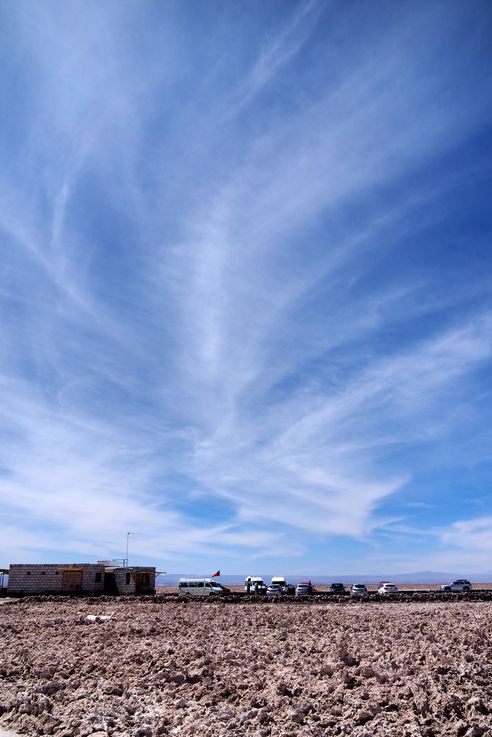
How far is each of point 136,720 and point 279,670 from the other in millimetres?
3338

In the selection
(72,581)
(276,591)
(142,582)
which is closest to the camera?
(276,591)

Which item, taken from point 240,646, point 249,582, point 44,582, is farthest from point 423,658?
point 249,582

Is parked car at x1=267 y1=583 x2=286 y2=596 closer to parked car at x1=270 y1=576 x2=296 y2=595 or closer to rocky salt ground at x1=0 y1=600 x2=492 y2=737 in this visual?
parked car at x1=270 y1=576 x2=296 y2=595

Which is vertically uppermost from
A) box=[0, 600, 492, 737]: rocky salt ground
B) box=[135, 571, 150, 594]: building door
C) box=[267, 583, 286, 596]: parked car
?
box=[135, 571, 150, 594]: building door

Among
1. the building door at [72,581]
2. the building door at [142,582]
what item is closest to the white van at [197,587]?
the building door at [142,582]

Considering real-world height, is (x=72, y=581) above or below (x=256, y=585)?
above

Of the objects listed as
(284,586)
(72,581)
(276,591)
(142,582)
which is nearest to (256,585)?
(284,586)

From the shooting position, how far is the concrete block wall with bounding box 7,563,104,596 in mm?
57000

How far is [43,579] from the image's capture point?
57.4 metres

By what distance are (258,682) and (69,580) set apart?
5057 cm

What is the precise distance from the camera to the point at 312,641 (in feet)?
53.6

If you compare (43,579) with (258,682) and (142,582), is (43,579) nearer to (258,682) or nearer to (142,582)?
(142,582)

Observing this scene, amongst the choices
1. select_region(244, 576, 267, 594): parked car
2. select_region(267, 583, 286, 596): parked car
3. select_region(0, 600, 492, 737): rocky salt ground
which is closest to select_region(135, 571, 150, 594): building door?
select_region(244, 576, 267, 594): parked car

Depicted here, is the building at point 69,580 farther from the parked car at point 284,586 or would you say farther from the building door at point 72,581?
the parked car at point 284,586
